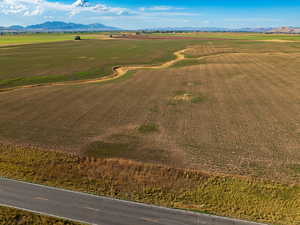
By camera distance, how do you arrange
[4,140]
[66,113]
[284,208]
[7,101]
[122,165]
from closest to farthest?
1. [284,208]
2. [122,165]
3. [4,140]
4. [66,113]
5. [7,101]

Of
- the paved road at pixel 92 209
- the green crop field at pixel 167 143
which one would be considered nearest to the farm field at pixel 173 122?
the green crop field at pixel 167 143

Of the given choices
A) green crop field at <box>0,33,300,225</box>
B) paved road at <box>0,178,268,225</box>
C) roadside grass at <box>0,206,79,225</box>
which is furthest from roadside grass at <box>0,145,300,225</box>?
roadside grass at <box>0,206,79,225</box>

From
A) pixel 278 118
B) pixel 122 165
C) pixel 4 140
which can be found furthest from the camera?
pixel 278 118

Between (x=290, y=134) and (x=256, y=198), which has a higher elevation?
(x=290, y=134)

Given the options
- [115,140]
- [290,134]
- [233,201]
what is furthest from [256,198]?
[115,140]

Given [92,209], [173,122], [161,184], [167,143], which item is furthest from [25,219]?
[173,122]

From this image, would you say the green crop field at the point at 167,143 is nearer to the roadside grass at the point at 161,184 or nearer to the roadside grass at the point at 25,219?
the roadside grass at the point at 161,184

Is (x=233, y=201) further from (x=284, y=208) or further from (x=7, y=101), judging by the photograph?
(x=7, y=101)

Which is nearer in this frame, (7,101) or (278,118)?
(278,118)

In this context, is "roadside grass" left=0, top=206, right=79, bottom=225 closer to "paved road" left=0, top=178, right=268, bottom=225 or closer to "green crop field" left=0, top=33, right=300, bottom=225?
"paved road" left=0, top=178, right=268, bottom=225
